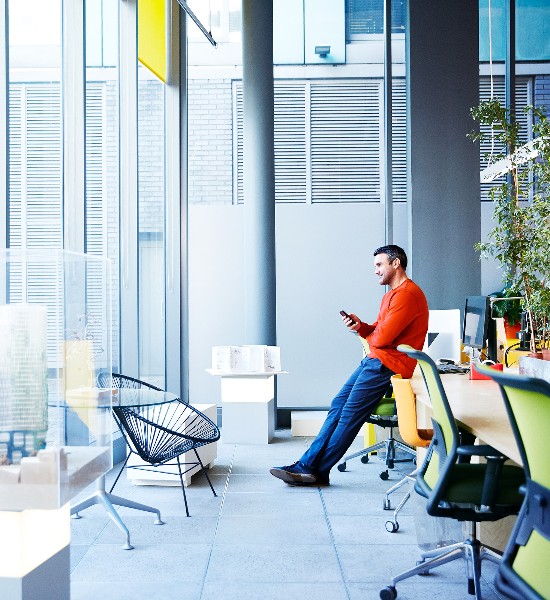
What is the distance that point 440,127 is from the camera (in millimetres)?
7648

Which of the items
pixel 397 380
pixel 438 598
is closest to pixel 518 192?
pixel 397 380

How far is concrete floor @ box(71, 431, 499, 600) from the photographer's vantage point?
3.38 m

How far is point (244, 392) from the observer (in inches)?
282

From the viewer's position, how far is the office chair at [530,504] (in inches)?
75.8

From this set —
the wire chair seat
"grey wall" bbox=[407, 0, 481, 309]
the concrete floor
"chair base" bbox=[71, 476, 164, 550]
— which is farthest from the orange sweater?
"grey wall" bbox=[407, 0, 481, 309]

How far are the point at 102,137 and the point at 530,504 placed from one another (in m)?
4.59

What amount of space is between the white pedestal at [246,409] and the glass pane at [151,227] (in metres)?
0.72

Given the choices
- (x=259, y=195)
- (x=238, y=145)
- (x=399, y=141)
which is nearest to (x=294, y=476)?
(x=259, y=195)

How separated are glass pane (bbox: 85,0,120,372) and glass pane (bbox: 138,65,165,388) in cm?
61

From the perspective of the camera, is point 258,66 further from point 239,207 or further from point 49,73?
point 49,73

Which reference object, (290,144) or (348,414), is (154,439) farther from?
(290,144)

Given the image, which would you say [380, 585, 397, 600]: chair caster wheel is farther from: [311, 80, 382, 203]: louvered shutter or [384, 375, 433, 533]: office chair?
[311, 80, 382, 203]: louvered shutter

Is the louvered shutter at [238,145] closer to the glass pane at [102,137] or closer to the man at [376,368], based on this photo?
the glass pane at [102,137]

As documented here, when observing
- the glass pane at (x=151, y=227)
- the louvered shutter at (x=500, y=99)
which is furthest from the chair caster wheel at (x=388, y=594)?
the louvered shutter at (x=500, y=99)
